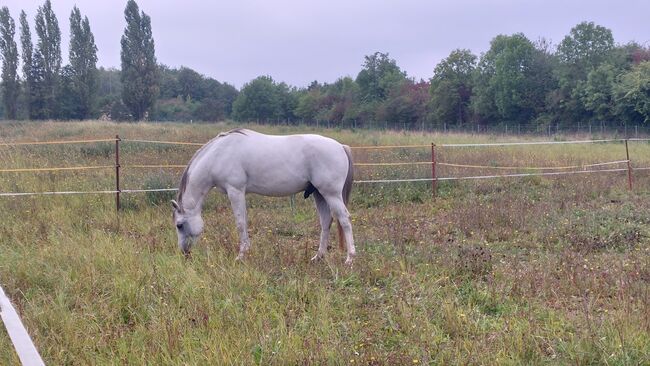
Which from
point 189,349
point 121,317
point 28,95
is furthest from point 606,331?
point 28,95

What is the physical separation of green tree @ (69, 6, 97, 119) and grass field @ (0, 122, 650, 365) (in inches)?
1582

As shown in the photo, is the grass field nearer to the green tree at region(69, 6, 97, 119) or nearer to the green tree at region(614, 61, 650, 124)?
the green tree at region(614, 61, 650, 124)

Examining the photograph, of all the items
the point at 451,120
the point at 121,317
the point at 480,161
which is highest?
the point at 451,120

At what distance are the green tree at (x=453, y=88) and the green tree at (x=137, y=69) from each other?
1114 inches

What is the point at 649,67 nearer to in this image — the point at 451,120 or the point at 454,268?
the point at 451,120

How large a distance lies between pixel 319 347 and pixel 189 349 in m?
0.77

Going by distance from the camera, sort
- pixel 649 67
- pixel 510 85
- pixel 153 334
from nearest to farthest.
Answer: pixel 153 334, pixel 649 67, pixel 510 85

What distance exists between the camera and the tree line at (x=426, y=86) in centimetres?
4391

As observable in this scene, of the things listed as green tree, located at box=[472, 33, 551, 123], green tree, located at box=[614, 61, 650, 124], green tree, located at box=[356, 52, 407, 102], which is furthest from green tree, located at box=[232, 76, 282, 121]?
green tree, located at box=[614, 61, 650, 124]

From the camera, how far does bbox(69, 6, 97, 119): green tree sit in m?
45.1

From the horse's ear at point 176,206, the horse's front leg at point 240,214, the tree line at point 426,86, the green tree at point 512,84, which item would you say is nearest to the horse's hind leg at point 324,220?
the horse's front leg at point 240,214

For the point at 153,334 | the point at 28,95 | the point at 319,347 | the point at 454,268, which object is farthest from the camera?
the point at 28,95

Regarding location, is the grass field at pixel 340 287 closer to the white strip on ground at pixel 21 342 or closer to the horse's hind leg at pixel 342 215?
the horse's hind leg at pixel 342 215

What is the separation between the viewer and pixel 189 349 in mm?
3316
